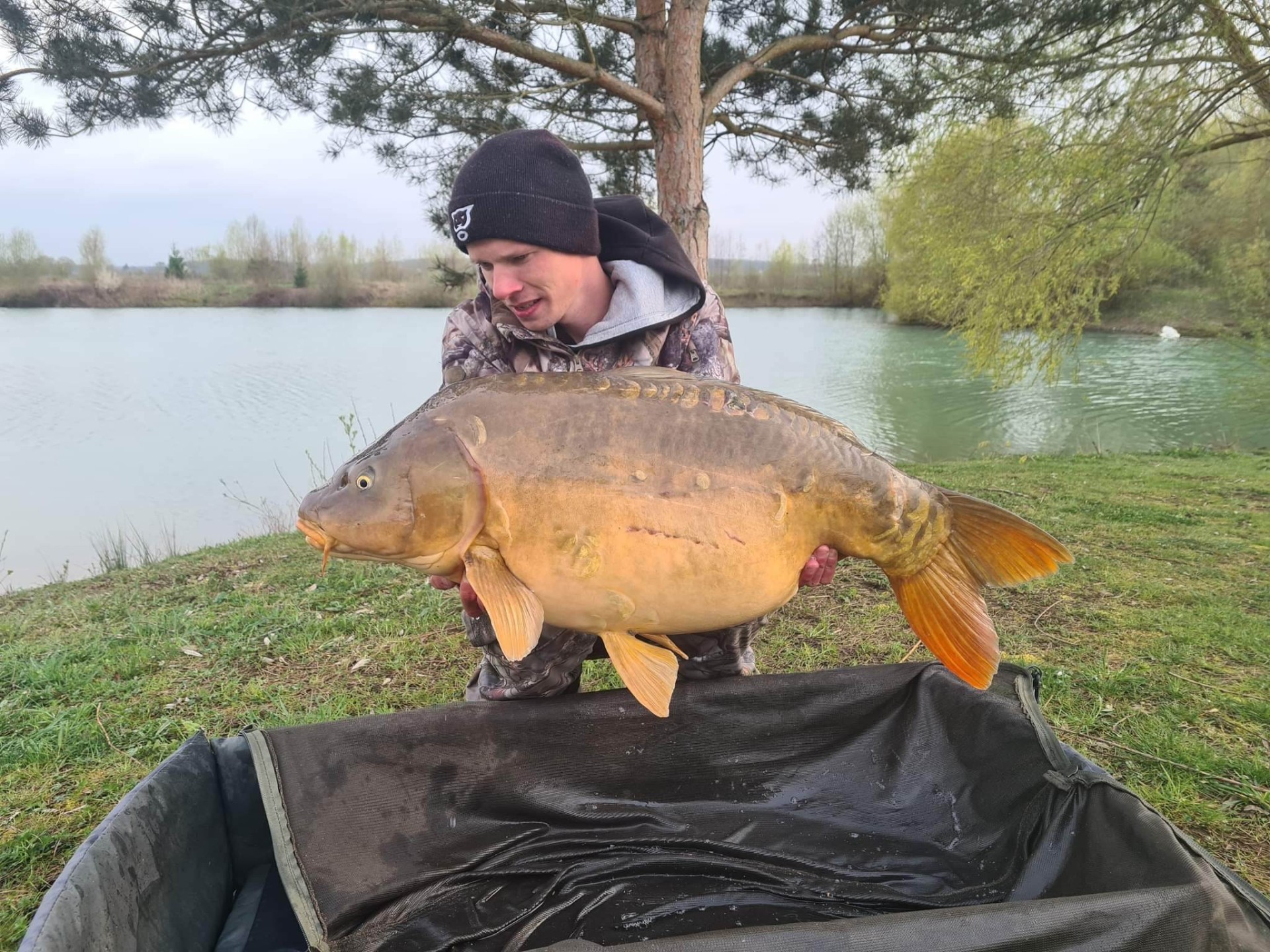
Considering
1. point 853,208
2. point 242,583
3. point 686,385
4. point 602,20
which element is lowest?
point 242,583

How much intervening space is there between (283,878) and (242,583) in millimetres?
2102

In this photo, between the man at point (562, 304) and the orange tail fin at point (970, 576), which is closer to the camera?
the orange tail fin at point (970, 576)

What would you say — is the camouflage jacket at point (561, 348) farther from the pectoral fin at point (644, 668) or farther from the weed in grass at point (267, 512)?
the weed in grass at point (267, 512)

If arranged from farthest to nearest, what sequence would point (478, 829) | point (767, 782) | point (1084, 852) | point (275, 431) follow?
point (275, 431)
point (767, 782)
point (478, 829)
point (1084, 852)

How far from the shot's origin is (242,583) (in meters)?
2.99

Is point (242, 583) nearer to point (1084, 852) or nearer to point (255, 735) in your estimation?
point (255, 735)

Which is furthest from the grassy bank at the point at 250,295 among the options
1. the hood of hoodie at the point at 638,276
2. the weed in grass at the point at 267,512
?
the hood of hoodie at the point at 638,276

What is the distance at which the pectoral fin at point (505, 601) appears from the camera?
0.98 metres

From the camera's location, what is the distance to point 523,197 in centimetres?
119

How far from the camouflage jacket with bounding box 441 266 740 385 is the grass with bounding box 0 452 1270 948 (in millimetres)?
897

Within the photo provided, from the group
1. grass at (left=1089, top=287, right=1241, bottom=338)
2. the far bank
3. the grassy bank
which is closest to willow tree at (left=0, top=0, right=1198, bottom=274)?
grass at (left=1089, top=287, right=1241, bottom=338)

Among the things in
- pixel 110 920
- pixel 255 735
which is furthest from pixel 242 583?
pixel 110 920

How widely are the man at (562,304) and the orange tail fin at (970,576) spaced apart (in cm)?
15

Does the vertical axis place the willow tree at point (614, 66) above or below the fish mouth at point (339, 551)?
above
